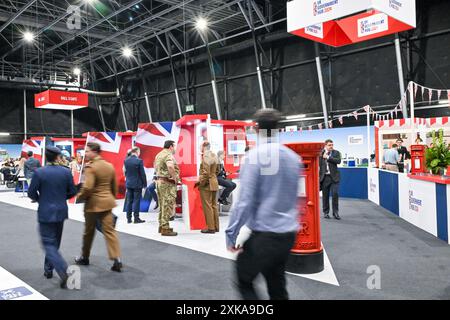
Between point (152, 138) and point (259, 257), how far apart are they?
251 inches

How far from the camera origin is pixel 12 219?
7.52 meters

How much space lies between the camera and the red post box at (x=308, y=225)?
12.2 ft

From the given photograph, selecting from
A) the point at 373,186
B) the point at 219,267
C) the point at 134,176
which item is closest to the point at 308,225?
the point at 219,267

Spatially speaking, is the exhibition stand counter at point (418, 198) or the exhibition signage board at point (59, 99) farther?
the exhibition signage board at point (59, 99)

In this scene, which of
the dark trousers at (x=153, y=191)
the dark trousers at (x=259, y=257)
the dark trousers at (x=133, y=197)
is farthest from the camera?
the dark trousers at (x=153, y=191)

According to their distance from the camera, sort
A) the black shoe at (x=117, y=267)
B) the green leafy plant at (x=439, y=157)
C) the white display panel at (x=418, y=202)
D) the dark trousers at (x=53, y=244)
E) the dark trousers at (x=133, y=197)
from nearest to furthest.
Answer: the dark trousers at (x=53, y=244)
the black shoe at (x=117, y=267)
the white display panel at (x=418, y=202)
the green leafy plant at (x=439, y=157)
the dark trousers at (x=133, y=197)

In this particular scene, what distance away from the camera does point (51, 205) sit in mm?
3447

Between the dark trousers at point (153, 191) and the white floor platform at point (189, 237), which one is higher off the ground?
the dark trousers at point (153, 191)

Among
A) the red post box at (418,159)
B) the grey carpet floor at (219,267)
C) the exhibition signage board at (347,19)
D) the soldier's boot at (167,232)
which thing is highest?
the exhibition signage board at (347,19)

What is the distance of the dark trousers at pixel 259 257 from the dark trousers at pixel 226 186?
16.8ft

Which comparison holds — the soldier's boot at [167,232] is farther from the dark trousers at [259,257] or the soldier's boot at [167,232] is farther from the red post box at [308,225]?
the dark trousers at [259,257]

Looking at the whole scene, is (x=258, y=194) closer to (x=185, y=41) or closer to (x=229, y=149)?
(x=229, y=149)

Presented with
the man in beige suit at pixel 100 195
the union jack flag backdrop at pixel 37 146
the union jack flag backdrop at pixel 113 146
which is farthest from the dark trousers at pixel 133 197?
the union jack flag backdrop at pixel 37 146
